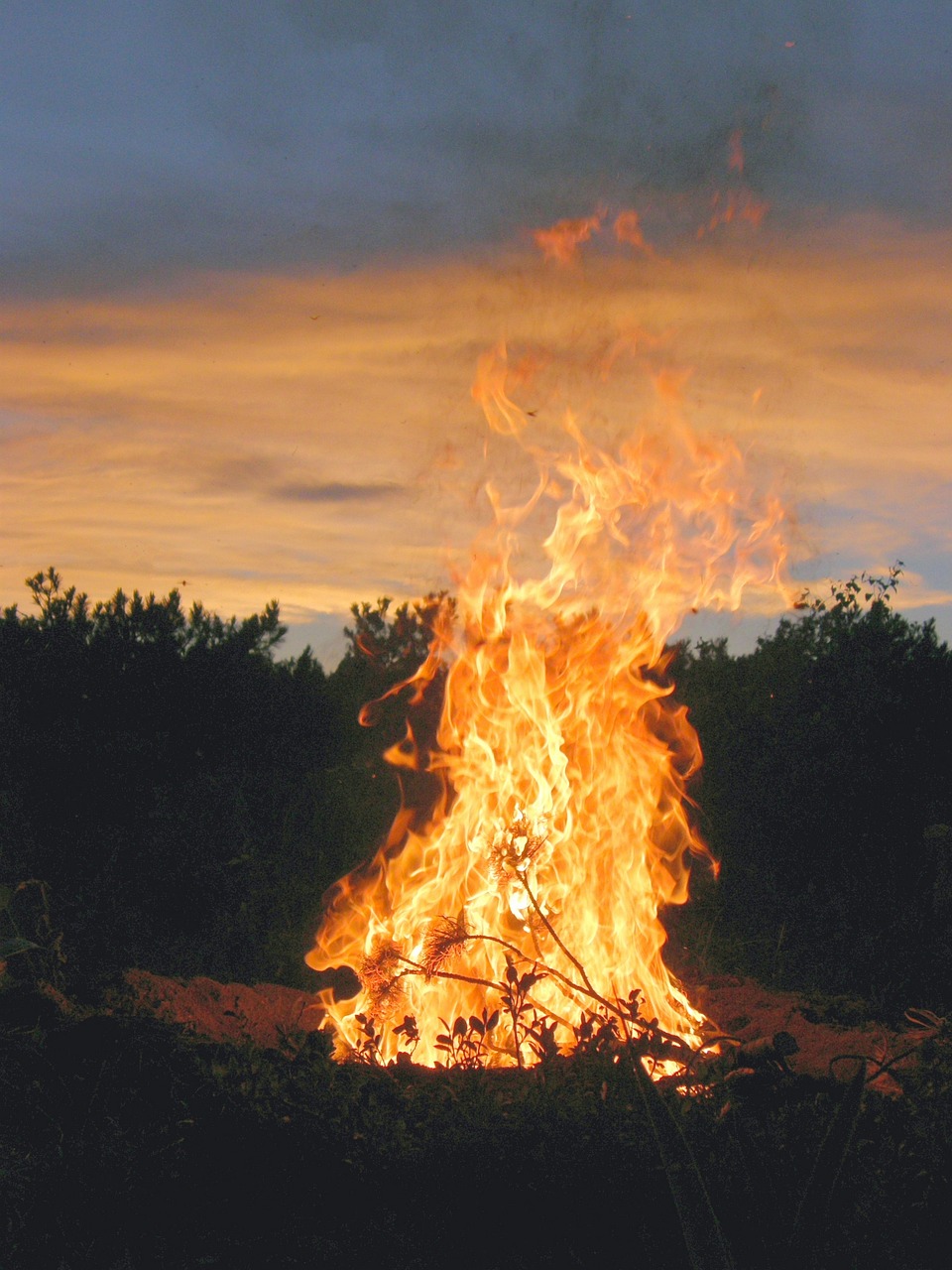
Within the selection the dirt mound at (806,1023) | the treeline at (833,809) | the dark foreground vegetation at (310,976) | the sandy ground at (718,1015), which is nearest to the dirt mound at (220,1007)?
the sandy ground at (718,1015)

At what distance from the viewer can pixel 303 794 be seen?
8484 millimetres

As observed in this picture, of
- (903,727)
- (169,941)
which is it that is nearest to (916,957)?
(903,727)

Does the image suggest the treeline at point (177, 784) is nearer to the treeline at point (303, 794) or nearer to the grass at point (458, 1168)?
the treeline at point (303, 794)

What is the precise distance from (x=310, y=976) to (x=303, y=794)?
1.53 m

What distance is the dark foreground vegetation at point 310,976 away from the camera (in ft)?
11.3

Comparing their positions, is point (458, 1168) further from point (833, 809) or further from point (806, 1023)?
point (833, 809)

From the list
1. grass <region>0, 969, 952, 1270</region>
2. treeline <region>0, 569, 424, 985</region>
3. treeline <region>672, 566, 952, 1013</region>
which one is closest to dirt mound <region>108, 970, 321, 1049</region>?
grass <region>0, 969, 952, 1270</region>

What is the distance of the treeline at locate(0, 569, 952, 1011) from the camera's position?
24.4 ft

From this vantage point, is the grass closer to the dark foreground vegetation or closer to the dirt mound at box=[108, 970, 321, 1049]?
the dark foreground vegetation

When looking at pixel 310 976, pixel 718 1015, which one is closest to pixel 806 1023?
pixel 718 1015

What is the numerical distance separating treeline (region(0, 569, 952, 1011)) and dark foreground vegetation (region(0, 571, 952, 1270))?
22mm

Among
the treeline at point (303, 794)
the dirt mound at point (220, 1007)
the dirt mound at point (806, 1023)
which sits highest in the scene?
the treeline at point (303, 794)

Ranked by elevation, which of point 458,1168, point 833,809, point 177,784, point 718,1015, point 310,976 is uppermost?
point 833,809

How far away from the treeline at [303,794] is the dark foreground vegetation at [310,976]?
0.02m
